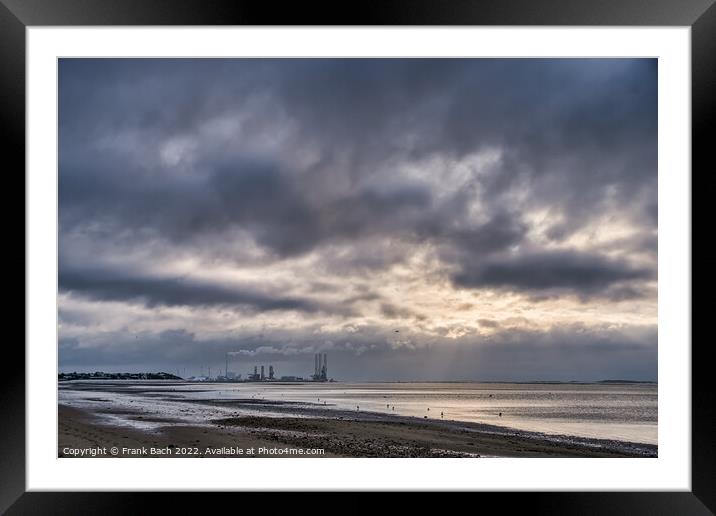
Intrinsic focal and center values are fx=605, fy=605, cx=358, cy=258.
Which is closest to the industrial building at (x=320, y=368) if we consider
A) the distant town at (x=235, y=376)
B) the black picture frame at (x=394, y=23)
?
the distant town at (x=235, y=376)

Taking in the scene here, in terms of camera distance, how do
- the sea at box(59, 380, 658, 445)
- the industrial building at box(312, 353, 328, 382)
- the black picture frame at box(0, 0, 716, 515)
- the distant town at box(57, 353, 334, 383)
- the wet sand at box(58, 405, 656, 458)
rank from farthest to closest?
the industrial building at box(312, 353, 328, 382), the distant town at box(57, 353, 334, 383), the sea at box(59, 380, 658, 445), the wet sand at box(58, 405, 656, 458), the black picture frame at box(0, 0, 716, 515)

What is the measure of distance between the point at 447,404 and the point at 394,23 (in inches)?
568

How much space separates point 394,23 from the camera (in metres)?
2.28

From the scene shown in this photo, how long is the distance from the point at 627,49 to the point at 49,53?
2.39m

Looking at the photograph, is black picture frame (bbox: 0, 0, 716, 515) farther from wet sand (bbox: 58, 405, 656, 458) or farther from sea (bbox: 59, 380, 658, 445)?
sea (bbox: 59, 380, 658, 445)

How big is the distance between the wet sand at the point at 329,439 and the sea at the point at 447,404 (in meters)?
0.68

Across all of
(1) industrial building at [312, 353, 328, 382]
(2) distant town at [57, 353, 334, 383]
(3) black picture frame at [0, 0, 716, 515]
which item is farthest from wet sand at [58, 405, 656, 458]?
(1) industrial building at [312, 353, 328, 382]

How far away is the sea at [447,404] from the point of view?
40.5 ft

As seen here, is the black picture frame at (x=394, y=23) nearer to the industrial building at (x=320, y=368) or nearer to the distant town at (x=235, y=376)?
the distant town at (x=235, y=376)

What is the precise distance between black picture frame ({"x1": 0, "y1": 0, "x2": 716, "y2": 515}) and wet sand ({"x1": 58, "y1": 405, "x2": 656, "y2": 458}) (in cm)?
471

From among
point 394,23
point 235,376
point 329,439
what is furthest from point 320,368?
point 394,23

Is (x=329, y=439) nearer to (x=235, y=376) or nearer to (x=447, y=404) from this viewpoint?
(x=447, y=404)

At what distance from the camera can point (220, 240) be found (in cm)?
1909

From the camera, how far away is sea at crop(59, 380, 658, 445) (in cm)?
1234
